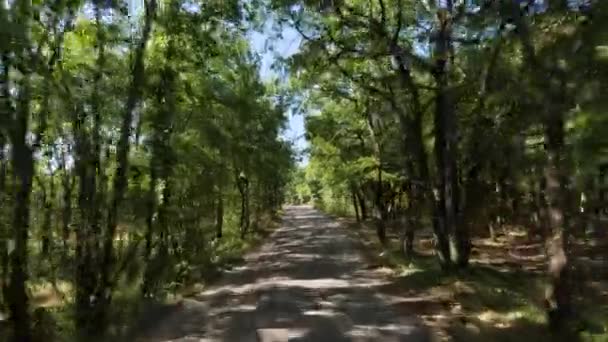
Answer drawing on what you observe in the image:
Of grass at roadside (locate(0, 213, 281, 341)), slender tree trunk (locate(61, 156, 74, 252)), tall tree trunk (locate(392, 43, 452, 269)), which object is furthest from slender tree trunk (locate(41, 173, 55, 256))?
tall tree trunk (locate(392, 43, 452, 269))

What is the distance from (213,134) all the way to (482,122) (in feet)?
35.8

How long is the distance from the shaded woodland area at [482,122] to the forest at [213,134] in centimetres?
6

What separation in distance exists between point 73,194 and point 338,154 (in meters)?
21.9

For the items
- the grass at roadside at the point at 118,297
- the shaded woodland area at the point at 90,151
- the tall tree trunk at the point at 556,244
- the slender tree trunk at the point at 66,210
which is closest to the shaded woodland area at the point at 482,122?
the tall tree trunk at the point at 556,244

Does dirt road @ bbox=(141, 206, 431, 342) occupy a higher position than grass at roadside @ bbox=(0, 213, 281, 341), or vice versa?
grass at roadside @ bbox=(0, 213, 281, 341)

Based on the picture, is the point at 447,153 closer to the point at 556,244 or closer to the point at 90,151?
the point at 556,244

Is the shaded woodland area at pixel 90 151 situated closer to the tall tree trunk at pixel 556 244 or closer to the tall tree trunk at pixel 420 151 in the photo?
the tall tree trunk at pixel 420 151

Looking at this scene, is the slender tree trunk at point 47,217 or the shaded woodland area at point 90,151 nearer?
the shaded woodland area at point 90,151

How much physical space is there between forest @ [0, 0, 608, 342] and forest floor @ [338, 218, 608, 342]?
111mm

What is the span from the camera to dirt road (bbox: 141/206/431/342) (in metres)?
11.0

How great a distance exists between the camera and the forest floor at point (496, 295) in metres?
9.94

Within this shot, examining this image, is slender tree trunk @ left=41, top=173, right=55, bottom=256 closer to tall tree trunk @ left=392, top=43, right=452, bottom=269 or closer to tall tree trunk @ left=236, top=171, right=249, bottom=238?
tall tree trunk @ left=392, top=43, right=452, bottom=269

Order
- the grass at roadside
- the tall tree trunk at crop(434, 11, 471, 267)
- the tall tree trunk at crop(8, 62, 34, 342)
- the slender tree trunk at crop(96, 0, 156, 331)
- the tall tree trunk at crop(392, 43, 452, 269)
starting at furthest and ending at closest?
the tall tree trunk at crop(392, 43, 452, 269), the tall tree trunk at crop(434, 11, 471, 267), the slender tree trunk at crop(96, 0, 156, 331), the grass at roadside, the tall tree trunk at crop(8, 62, 34, 342)

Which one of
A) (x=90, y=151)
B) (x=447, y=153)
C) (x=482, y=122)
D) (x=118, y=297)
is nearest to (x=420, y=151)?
(x=447, y=153)
